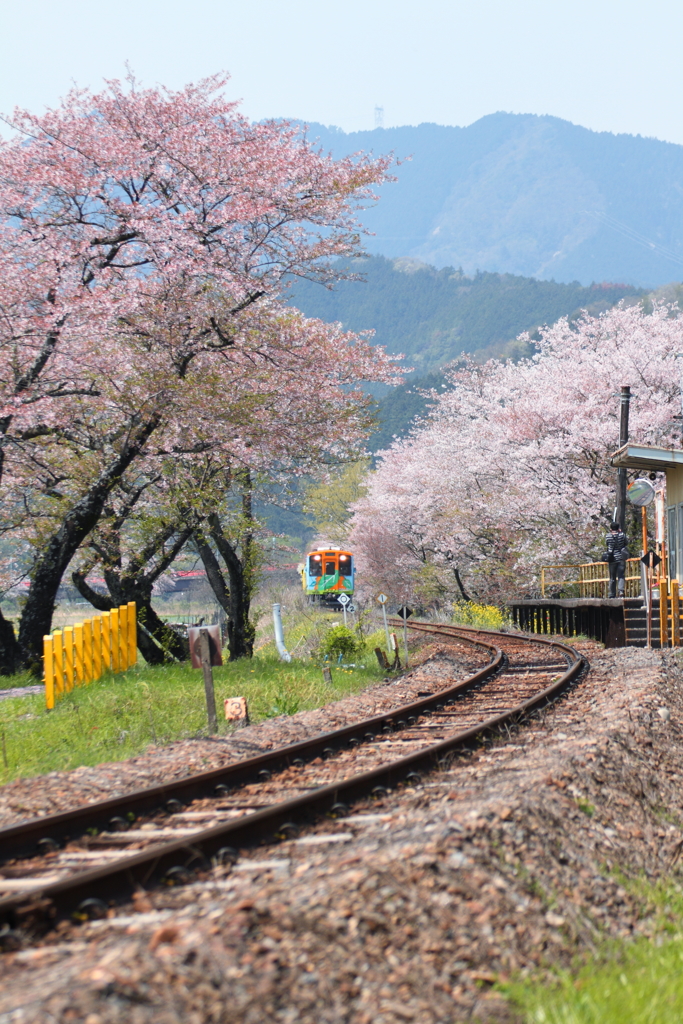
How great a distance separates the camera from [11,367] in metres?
15.2

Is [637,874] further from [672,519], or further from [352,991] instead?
[672,519]

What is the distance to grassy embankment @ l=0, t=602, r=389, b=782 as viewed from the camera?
898 centimetres

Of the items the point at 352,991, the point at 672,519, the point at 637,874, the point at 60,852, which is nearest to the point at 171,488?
the point at 672,519

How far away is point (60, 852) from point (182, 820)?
0.86 metres

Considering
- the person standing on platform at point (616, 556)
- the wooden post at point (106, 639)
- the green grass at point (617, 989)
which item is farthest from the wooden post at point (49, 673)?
the person standing on platform at point (616, 556)

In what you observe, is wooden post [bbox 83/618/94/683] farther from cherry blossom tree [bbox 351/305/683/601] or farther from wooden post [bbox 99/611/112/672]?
cherry blossom tree [bbox 351/305/683/601]

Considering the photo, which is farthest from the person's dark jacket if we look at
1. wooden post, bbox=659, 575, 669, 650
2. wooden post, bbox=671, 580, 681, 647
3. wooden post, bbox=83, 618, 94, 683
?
wooden post, bbox=83, 618, 94, 683

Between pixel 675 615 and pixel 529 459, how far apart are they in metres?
15.3

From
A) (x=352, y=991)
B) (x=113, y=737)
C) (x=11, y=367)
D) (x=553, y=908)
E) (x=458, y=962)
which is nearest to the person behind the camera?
(x=352, y=991)

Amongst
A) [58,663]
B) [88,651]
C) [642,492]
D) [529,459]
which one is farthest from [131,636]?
[529,459]

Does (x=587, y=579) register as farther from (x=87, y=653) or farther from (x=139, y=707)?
(x=139, y=707)

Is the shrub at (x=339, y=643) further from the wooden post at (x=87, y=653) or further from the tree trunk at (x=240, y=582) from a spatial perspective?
the wooden post at (x=87, y=653)

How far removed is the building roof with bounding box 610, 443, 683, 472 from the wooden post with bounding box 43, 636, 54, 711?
12.5 metres

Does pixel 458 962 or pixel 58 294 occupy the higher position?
pixel 58 294
